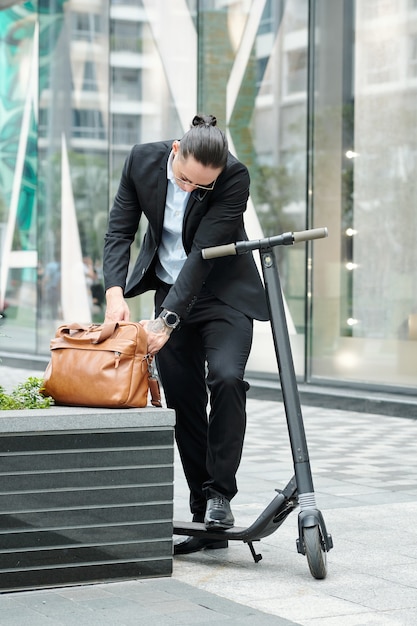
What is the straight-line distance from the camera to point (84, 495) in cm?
407

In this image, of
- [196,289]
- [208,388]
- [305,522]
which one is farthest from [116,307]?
[305,522]

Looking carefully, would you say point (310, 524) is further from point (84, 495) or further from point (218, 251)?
point (218, 251)

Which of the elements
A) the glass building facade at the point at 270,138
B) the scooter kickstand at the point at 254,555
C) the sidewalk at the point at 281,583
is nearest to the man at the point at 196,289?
the scooter kickstand at the point at 254,555

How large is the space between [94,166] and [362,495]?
11.5 meters

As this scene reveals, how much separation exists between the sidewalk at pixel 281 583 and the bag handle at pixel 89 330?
89 centimetres

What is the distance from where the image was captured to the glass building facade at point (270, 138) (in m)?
11.8

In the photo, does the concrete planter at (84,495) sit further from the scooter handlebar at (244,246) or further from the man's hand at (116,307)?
the scooter handlebar at (244,246)

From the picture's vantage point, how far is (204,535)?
14.7ft

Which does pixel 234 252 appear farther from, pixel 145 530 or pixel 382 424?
pixel 382 424

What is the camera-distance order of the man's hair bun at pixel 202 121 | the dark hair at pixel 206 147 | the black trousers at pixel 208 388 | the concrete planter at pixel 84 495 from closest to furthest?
1. the concrete planter at pixel 84 495
2. the dark hair at pixel 206 147
3. the man's hair bun at pixel 202 121
4. the black trousers at pixel 208 388

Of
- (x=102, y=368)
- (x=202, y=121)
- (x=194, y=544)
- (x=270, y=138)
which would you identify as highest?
(x=270, y=138)

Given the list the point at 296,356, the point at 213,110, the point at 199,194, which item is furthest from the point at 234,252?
the point at 213,110

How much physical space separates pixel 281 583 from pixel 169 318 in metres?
1.06

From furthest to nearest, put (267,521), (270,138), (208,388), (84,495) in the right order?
(270,138)
(208,388)
(267,521)
(84,495)
